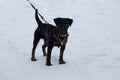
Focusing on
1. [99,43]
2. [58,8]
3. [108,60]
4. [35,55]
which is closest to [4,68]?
[35,55]

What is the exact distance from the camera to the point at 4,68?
23.6 feet

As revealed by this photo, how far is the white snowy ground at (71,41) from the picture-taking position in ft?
22.9

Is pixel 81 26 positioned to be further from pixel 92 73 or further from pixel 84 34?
pixel 92 73

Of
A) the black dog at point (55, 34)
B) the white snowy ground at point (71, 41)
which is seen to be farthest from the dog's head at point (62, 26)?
the white snowy ground at point (71, 41)

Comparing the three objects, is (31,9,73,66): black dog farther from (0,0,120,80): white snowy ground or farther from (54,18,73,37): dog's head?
(0,0,120,80): white snowy ground

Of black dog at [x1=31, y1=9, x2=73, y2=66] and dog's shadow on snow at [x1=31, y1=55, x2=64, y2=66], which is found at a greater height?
black dog at [x1=31, y1=9, x2=73, y2=66]

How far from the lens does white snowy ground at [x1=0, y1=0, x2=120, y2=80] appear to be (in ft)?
22.9

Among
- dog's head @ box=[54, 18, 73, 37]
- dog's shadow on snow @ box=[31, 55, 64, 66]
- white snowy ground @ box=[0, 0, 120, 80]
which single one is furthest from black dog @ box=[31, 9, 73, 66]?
white snowy ground @ box=[0, 0, 120, 80]

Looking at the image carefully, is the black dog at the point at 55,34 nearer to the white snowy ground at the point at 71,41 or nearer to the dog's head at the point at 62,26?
the dog's head at the point at 62,26

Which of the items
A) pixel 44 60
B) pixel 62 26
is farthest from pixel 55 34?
pixel 44 60

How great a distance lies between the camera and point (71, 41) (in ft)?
30.4

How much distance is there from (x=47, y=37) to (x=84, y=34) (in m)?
2.89

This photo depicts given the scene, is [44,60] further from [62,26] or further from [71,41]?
[71,41]

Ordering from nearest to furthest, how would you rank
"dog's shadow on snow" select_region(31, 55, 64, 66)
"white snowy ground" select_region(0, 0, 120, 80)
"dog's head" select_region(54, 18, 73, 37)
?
"dog's head" select_region(54, 18, 73, 37) < "white snowy ground" select_region(0, 0, 120, 80) < "dog's shadow on snow" select_region(31, 55, 64, 66)
